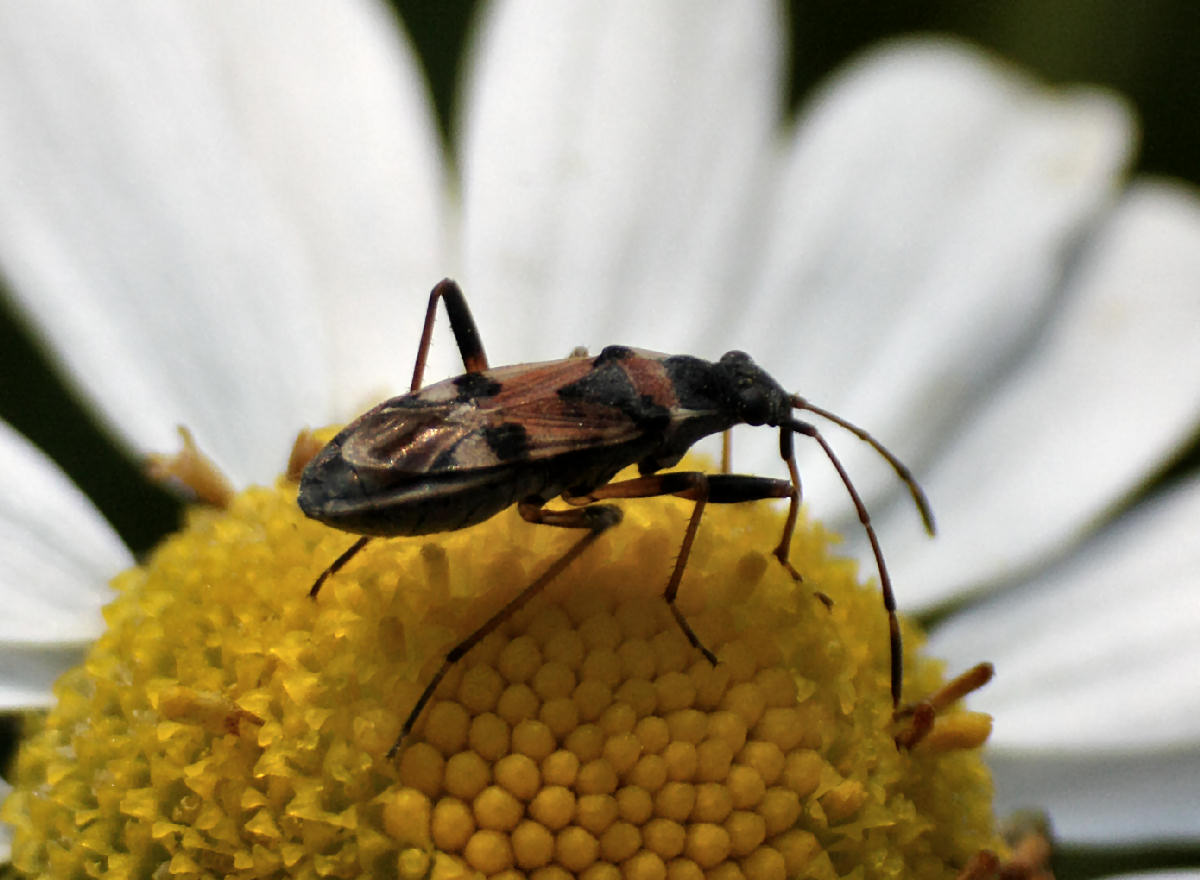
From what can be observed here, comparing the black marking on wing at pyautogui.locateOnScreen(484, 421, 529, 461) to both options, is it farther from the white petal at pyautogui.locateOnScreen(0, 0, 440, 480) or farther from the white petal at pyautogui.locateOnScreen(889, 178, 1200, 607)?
the white petal at pyautogui.locateOnScreen(889, 178, 1200, 607)

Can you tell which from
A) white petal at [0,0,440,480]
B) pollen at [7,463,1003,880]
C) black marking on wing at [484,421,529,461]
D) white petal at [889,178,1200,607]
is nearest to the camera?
pollen at [7,463,1003,880]

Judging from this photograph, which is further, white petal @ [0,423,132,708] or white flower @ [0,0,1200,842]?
white flower @ [0,0,1200,842]

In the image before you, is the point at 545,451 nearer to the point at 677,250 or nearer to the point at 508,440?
the point at 508,440

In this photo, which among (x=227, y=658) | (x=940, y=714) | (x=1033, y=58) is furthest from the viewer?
(x=1033, y=58)

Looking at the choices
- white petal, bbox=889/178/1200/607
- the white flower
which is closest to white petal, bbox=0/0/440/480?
the white flower

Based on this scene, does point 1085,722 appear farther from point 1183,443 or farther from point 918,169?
point 918,169

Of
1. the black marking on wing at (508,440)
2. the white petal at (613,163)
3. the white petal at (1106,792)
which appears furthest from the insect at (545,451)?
the white petal at (613,163)

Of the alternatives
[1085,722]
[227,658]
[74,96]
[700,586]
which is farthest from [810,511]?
[74,96]
